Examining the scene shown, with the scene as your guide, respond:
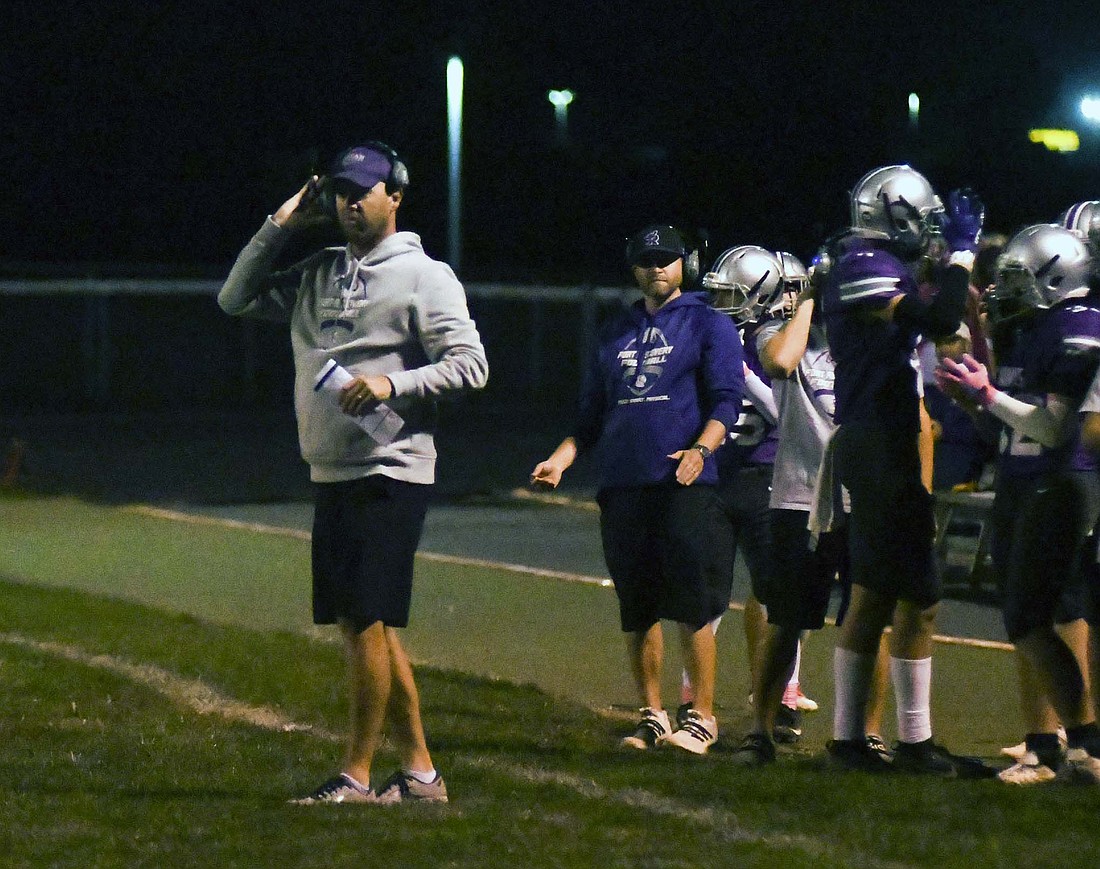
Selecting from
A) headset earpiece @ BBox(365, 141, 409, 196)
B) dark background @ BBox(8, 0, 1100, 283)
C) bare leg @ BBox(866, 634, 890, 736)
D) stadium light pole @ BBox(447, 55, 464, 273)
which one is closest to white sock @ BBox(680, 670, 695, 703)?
Answer: bare leg @ BBox(866, 634, 890, 736)

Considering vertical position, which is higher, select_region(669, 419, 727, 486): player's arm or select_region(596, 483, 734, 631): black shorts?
select_region(669, 419, 727, 486): player's arm

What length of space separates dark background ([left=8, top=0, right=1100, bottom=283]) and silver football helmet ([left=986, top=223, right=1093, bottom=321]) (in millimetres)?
40634

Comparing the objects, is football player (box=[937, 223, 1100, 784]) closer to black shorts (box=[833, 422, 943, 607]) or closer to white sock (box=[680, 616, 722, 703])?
black shorts (box=[833, 422, 943, 607])

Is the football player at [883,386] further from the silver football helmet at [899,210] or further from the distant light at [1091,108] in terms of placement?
the distant light at [1091,108]

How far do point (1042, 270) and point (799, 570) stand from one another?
141 cm

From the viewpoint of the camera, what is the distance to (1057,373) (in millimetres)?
6098

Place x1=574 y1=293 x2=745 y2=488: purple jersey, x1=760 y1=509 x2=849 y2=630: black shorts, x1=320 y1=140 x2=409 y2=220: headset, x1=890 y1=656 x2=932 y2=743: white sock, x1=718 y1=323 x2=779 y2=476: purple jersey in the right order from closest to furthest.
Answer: x1=320 y1=140 x2=409 y2=220: headset, x1=890 y1=656 x2=932 y2=743: white sock, x1=760 y1=509 x2=849 y2=630: black shorts, x1=574 y1=293 x2=745 y2=488: purple jersey, x1=718 y1=323 x2=779 y2=476: purple jersey

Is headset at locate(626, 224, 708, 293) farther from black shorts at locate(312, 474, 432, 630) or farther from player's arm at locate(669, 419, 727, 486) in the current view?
black shorts at locate(312, 474, 432, 630)

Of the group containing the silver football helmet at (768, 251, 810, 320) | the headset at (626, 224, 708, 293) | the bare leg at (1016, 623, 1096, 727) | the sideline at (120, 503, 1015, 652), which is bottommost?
the sideline at (120, 503, 1015, 652)

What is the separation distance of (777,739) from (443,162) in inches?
1745

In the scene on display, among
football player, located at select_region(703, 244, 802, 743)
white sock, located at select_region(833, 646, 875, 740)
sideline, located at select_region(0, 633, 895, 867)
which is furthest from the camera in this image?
football player, located at select_region(703, 244, 802, 743)

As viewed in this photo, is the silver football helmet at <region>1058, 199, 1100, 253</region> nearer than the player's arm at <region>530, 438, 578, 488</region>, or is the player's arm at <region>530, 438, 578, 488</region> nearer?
the silver football helmet at <region>1058, 199, 1100, 253</region>

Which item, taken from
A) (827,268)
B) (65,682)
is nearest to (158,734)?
(65,682)

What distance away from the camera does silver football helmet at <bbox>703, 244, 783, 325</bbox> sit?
7691 mm
